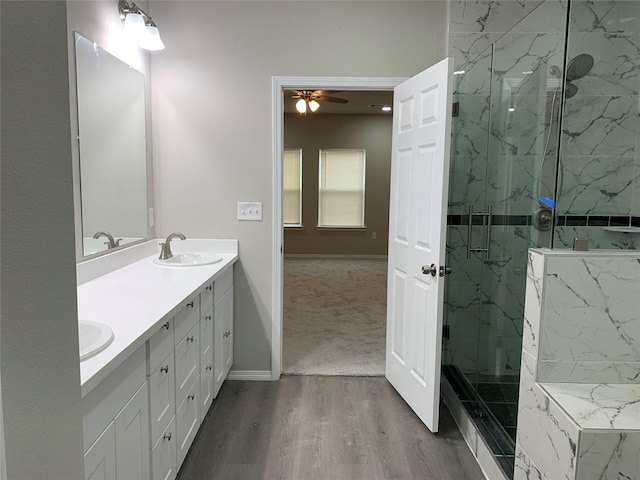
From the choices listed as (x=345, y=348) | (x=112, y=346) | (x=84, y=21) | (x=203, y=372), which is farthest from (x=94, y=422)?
(x=345, y=348)

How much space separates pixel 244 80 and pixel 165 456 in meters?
2.21

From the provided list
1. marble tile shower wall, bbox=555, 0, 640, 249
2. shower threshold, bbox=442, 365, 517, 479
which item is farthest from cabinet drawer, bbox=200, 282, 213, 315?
marble tile shower wall, bbox=555, 0, 640, 249

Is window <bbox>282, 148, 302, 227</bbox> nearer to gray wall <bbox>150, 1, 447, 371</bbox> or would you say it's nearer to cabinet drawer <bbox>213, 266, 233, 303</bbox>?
gray wall <bbox>150, 1, 447, 371</bbox>

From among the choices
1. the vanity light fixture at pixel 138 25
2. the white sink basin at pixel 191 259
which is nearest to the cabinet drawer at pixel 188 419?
the white sink basin at pixel 191 259

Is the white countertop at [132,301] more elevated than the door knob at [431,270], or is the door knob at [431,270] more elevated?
the door knob at [431,270]

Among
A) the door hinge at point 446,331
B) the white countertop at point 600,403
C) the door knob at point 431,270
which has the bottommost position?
the door hinge at point 446,331

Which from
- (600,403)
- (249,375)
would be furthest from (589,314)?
(249,375)

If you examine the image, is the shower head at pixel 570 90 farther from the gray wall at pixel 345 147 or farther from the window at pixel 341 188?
the window at pixel 341 188

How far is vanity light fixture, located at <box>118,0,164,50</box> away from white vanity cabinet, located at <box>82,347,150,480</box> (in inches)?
72.5

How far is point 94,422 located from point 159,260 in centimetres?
162

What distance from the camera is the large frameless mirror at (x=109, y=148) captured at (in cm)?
212

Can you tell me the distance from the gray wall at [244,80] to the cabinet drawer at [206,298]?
0.60 meters

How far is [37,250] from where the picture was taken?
0.61 meters

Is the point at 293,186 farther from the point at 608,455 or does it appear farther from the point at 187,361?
the point at 608,455
